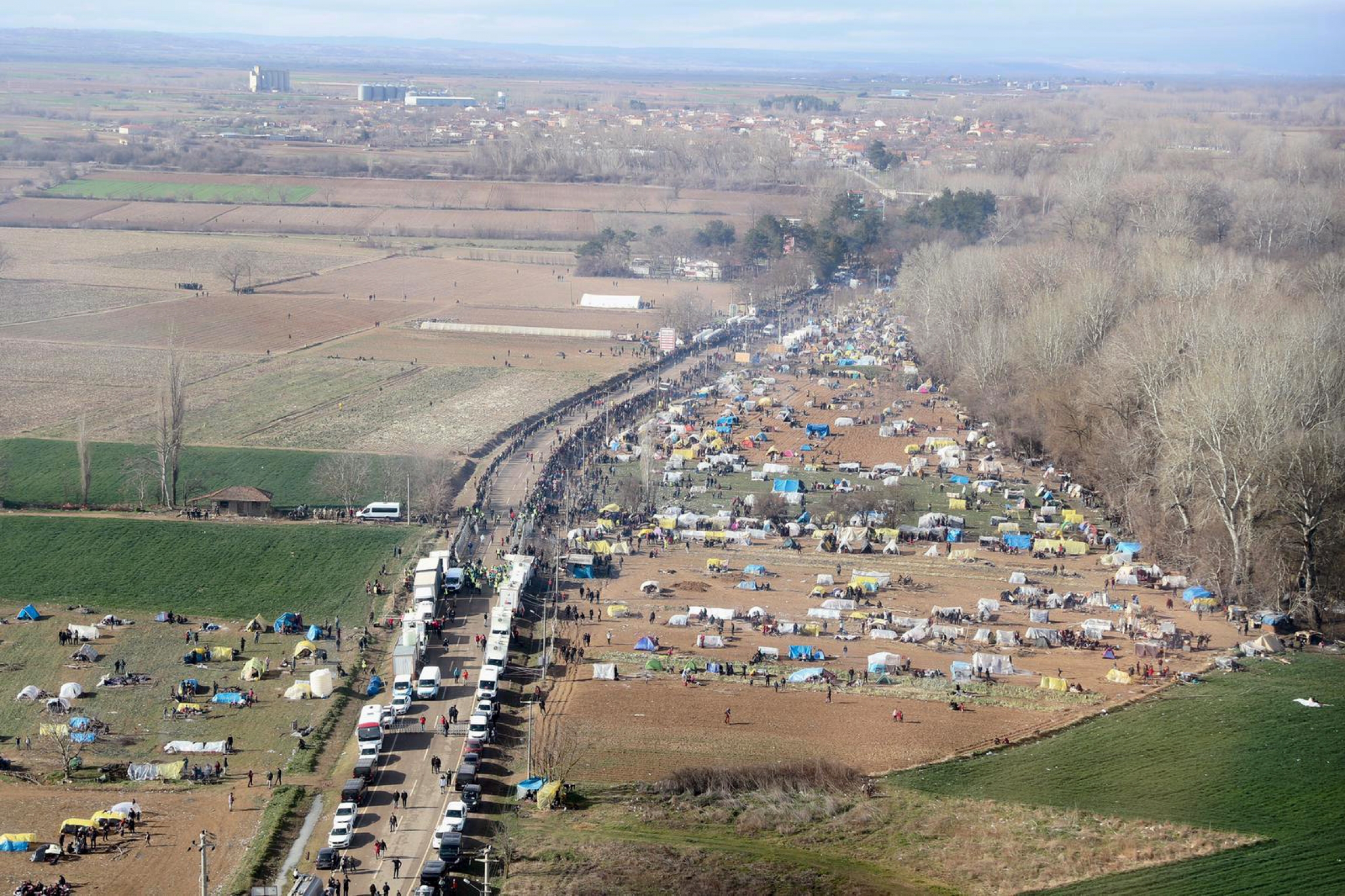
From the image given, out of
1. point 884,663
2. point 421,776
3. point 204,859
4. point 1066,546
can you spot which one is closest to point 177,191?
point 1066,546

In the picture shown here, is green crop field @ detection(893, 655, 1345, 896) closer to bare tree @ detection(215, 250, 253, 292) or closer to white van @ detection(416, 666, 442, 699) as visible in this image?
white van @ detection(416, 666, 442, 699)

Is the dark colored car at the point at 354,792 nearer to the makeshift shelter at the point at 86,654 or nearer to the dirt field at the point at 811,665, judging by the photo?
the dirt field at the point at 811,665

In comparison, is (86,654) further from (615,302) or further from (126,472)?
(615,302)

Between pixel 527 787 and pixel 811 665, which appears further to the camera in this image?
pixel 811 665

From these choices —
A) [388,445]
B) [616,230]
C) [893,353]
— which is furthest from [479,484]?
[616,230]

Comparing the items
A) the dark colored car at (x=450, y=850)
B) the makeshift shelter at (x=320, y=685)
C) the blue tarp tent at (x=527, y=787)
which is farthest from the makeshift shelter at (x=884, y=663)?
the dark colored car at (x=450, y=850)
